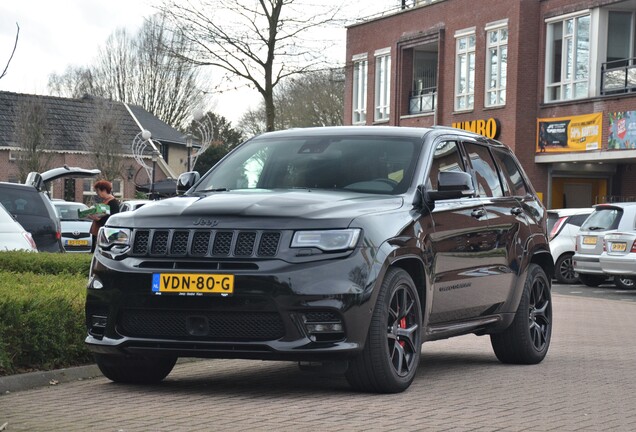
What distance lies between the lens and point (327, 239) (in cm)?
750

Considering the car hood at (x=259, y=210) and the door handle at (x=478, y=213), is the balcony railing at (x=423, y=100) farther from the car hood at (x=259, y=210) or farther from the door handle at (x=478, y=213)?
the car hood at (x=259, y=210)

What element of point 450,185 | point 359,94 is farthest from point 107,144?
point 450,185

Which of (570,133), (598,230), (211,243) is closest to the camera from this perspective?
(211,243)

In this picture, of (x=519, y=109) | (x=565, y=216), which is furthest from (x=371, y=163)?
(x=519, y=109)

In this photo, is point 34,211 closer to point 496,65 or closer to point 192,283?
point 192,283

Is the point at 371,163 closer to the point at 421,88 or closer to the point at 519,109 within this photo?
the point at 519,109

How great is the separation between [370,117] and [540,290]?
42183 mm

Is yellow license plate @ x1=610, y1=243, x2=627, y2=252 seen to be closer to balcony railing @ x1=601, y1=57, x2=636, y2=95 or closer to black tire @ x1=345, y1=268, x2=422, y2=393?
balcony railing @ x1=601, y1=57, x2=636, y2=95

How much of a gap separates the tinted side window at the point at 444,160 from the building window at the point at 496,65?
33.6 metres

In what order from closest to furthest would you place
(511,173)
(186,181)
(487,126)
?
(186,181)
(511,173)
(487,126)

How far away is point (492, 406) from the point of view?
770 cm

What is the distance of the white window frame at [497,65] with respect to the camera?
4272 centimetres

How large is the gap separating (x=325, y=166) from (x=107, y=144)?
64.3 metres

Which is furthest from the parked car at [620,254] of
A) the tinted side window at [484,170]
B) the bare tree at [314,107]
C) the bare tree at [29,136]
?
the bare tree at [29,136]
